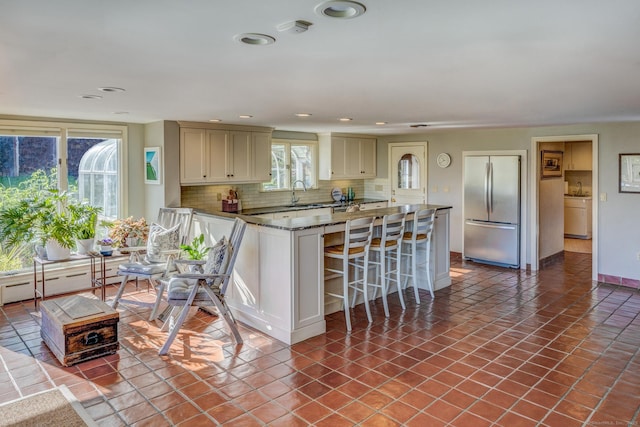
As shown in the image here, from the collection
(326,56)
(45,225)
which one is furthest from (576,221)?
(45,225)

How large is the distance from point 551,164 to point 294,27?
6756 mm

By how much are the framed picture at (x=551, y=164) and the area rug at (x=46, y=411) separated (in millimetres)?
6791

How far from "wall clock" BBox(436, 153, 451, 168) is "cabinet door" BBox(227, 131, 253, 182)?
3356 millimetres

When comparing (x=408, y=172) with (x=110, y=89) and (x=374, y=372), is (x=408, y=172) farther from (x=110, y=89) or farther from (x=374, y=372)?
(x=110, y=89)

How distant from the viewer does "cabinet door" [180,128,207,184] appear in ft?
19.4

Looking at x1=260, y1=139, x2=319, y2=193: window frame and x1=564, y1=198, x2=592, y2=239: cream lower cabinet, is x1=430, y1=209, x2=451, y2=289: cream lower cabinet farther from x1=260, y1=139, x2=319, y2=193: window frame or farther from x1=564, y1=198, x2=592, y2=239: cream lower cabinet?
x1=564, y1=198, x2=592, y2=239: cream lower cabinet

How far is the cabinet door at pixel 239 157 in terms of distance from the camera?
6.41 meters

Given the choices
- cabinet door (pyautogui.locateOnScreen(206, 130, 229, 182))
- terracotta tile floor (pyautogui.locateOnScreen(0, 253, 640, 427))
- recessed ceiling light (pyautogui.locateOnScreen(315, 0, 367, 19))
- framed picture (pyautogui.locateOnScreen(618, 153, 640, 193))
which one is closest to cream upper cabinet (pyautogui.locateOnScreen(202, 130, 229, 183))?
cabinet door (pyautogui.locateOnScreen(206, 130, 229, 182))

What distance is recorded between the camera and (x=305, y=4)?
1.71m

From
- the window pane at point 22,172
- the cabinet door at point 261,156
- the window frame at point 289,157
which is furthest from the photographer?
the window frame at point 289,157

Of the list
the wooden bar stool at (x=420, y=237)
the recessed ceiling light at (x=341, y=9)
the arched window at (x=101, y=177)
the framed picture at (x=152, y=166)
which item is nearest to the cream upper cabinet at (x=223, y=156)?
the framed picture at (x=152, y=166)

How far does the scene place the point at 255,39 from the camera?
2172 mm

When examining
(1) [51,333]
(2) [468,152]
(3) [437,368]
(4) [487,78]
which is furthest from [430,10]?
(2) [468,152]

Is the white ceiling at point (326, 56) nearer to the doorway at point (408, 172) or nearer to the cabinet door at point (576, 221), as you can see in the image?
the doorway at point (408, 172)
